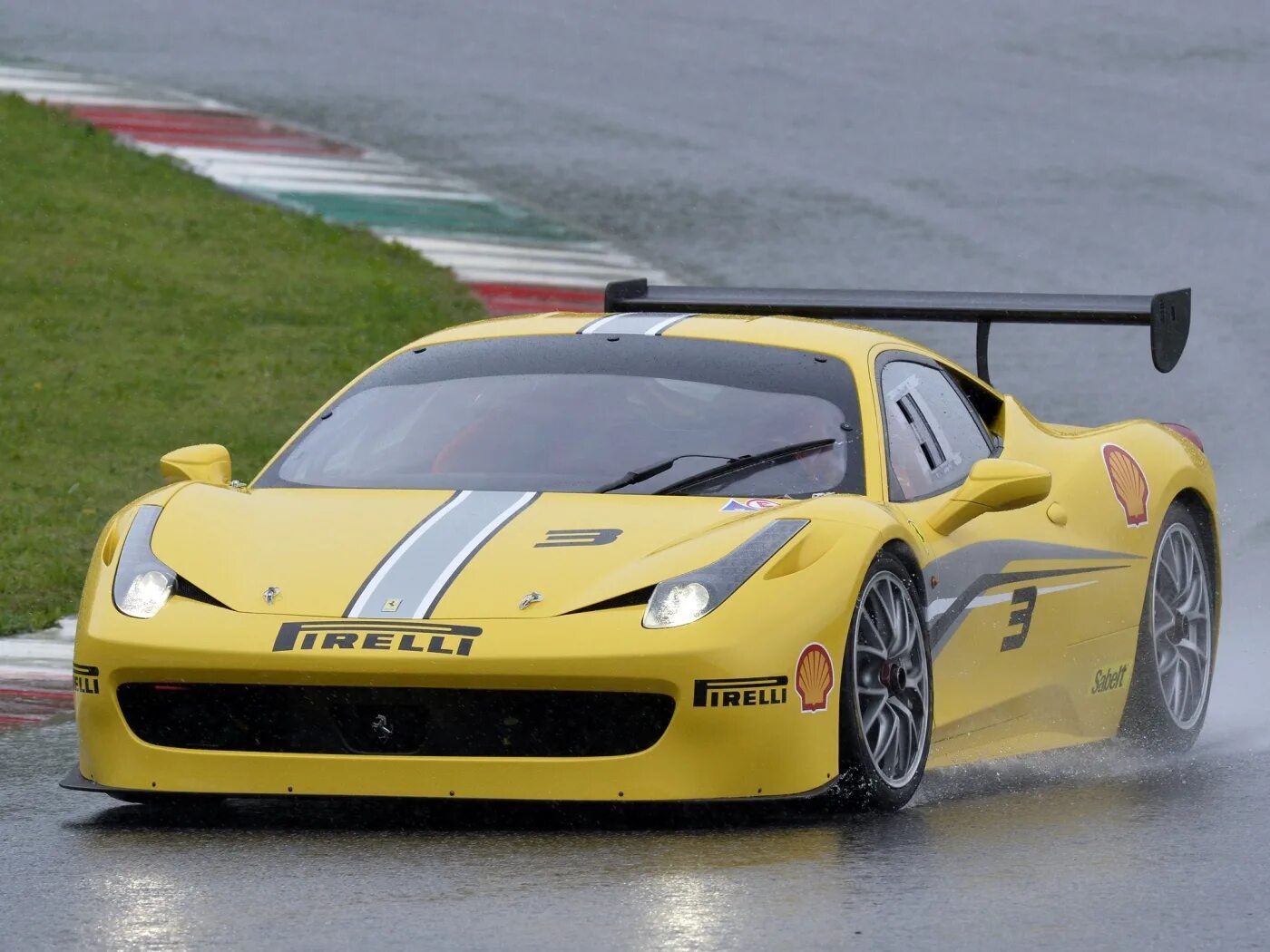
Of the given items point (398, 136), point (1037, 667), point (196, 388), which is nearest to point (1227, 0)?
point (398, 136)

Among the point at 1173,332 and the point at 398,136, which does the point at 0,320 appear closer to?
the point at 398,136

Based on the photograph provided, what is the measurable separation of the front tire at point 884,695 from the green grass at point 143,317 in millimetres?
4974

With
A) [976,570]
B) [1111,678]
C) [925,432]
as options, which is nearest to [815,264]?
[1111,678]

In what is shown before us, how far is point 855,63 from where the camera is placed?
22250mm

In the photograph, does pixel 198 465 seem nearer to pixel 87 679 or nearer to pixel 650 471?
pixel 87 679

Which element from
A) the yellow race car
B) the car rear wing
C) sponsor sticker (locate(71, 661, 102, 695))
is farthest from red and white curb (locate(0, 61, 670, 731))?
sponsor sticker (locate(71, 661, 102, 695))

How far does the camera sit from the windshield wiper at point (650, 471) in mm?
6809

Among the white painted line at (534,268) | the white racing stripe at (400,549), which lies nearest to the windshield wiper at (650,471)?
the white racing stripe at (400,549)

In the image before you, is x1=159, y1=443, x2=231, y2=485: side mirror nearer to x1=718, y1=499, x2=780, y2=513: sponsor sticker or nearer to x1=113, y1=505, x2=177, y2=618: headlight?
x1=113, y1=505, x2=177, y2=618: headlight

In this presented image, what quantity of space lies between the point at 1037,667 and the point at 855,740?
4.79 feet

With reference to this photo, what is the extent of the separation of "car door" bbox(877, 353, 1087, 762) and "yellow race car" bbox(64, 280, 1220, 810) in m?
0.01

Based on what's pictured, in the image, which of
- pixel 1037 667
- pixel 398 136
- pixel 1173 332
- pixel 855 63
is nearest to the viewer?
pixel 1037 667

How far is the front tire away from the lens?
6250mm

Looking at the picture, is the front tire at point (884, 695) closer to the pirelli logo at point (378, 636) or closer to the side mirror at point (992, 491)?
the side mirror at point (992, 491)
